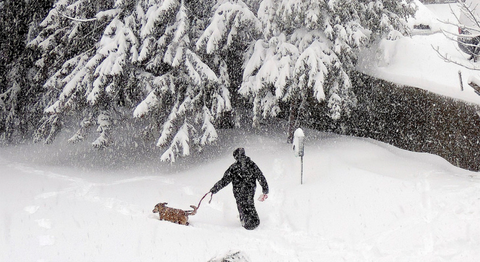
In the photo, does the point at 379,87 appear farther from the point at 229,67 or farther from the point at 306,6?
the point at 229,67

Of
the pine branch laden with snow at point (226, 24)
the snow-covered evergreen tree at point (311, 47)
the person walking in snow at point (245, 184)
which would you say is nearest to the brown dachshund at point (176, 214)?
the person walking in snow at point (245, 184)

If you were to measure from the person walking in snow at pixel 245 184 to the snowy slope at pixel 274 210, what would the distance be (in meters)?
0.25

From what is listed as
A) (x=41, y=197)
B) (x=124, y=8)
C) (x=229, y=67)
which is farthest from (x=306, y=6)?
(x=41, y=197)

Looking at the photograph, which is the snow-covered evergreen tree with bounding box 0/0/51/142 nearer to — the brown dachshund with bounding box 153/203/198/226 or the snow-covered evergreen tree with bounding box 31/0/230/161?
the snow-covered evergreen tree with bounding box 31/0/230/161

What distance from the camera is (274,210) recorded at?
9008 mm

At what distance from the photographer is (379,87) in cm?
1257

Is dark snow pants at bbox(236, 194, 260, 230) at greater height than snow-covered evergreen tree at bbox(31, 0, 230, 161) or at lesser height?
lesser

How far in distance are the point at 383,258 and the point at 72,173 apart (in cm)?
936

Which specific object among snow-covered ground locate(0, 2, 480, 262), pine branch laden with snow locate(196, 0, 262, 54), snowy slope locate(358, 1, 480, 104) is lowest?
snow-covered ground locate(0, 2, 480, 262)

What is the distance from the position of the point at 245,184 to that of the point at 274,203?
169cm

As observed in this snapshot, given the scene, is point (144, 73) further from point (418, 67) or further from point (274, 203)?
point (418, 67)

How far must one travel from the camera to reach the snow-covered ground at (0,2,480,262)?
6785 mm

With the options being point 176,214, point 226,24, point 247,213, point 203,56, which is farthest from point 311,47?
point 176,214

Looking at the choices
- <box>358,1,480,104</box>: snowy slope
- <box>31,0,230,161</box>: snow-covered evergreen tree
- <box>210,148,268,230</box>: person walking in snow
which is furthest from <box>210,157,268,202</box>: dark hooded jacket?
<box>358,1,480,104</box>: snowy slope
